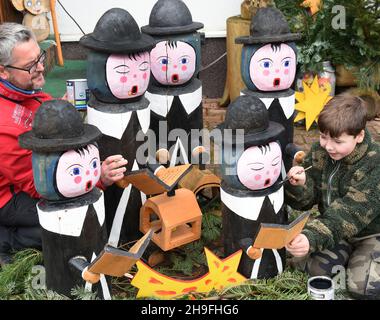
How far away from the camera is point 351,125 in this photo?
2547 millimetres

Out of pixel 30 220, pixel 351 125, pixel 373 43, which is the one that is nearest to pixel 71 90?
pixel 30 220

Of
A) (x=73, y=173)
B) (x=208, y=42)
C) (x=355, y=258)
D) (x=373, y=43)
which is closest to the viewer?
(x=73, y=173)

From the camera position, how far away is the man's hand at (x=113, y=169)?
2666 mm

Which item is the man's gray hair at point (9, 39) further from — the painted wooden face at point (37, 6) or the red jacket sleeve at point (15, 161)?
the painted wooden face at point (37, 6)

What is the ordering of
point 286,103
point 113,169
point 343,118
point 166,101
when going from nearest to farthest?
point 343,118, point 113,169, point 286,103, point 166,101

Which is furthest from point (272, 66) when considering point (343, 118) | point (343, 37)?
point (343, 37)

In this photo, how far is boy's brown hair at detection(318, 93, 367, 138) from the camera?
8.36 feet

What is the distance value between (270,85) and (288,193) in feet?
1.96

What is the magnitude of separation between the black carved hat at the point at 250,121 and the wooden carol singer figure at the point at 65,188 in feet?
1.85

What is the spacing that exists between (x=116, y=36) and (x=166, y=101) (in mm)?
578

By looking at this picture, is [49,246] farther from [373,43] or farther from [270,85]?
[373,43]

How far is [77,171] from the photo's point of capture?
232 cm

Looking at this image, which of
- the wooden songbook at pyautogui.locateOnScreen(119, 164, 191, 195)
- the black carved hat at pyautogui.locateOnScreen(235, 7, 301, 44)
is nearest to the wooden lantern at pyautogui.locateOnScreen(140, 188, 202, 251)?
the wooden songbook at pyautogui.locateOnScreen(119, 164, 191, 195)

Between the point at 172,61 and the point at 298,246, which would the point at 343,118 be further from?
the point at 172,61
